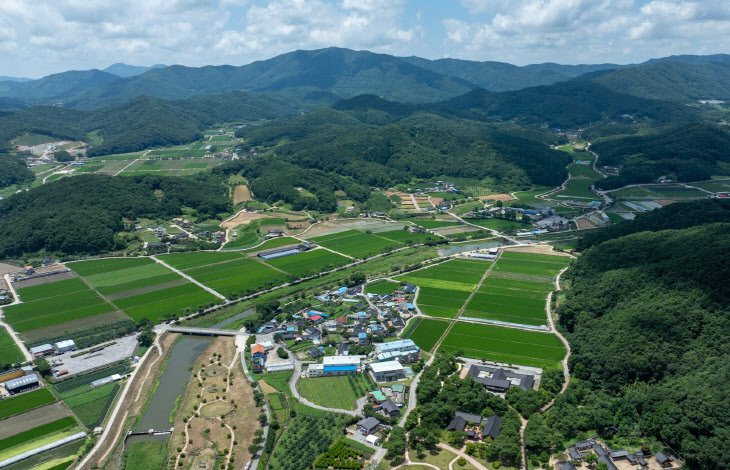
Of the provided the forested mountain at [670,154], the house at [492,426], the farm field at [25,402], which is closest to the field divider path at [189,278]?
the farm field at [25,402]

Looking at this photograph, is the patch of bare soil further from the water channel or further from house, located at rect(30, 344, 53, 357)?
house, located at rect(30, 344, 53, 357)

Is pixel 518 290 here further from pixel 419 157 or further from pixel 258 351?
pixel 419 157

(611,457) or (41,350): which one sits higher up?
(41,350)

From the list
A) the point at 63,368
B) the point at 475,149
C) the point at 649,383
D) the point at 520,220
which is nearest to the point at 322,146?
the point at 475,149

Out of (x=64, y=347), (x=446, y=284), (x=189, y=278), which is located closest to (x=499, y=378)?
(x=446, y=284)

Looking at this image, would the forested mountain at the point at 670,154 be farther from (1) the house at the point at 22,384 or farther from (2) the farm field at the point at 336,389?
(1) the house at the point at 22,384
